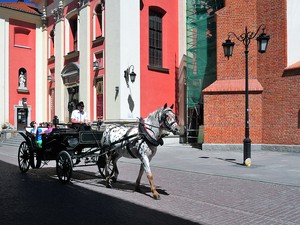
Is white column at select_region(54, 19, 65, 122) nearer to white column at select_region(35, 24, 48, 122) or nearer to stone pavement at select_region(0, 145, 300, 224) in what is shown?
white column at select_region(35, 24, 48, 122)

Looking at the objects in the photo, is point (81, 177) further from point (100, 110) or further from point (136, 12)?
point (136, 12)

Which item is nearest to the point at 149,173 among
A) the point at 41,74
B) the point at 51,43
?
the point at 51,43

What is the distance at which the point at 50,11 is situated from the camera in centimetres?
2778

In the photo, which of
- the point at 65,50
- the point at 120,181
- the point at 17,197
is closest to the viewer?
the point at 17,197

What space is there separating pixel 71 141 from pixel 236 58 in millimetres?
11810

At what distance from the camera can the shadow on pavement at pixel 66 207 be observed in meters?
4.80

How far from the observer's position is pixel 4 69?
87.8ft

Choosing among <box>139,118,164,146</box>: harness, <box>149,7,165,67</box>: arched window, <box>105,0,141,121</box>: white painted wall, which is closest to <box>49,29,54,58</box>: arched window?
<box>105,0,141,121</box>: white painted wall

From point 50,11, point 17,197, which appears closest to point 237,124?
point 17,197

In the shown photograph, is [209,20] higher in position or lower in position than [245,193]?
higher

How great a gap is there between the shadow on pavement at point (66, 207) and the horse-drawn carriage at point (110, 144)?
2.01 feet

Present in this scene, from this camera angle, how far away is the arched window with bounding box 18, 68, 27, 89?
2791cm

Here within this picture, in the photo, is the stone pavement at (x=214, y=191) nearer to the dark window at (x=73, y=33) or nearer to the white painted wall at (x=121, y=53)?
the white painted wall at (x=121, y=53)

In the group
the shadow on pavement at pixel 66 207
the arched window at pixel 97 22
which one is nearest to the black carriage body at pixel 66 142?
the shadow on pavement at pixel 66 207
